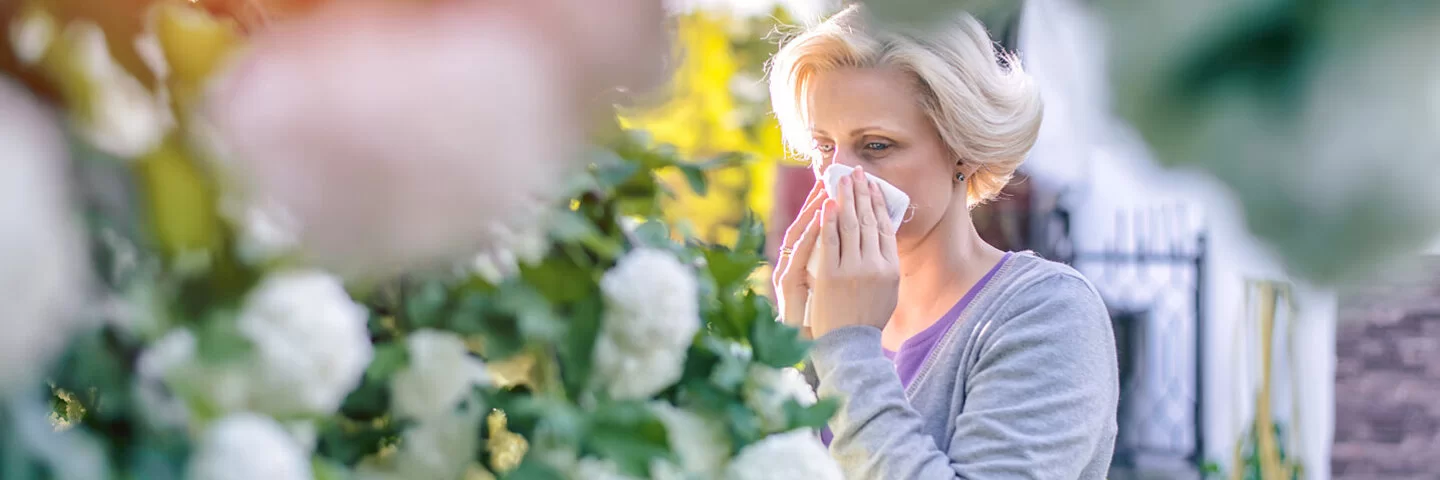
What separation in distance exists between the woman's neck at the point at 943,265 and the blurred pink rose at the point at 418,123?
1.67m

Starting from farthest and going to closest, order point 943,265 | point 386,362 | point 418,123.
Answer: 1. point 943,265
2. point 386,362
3. point 418,123

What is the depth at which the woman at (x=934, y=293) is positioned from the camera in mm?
1573

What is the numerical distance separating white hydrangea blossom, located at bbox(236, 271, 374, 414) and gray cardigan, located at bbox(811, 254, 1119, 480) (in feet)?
3.47

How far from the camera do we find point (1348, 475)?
0.26 m

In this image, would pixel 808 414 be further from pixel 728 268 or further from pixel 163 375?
pixel 163 375

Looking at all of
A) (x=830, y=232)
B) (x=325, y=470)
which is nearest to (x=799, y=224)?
(x=830, y=232)

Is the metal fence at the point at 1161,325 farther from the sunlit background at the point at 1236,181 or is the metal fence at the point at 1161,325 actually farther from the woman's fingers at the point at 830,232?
the woman's fingers at the point at 830,232

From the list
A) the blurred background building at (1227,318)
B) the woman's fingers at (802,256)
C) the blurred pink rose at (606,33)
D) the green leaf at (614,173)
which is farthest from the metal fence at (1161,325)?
the woman's fingers at (802,256)

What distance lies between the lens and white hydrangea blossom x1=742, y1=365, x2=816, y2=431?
33.4 inches

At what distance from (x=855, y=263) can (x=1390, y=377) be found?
1.49m

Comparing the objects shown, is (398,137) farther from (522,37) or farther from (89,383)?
(89,383)

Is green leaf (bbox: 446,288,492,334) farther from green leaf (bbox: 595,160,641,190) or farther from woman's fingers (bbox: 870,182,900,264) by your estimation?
woman's fingers (bbox: 870,182,900,264)

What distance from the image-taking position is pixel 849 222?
69.8 inches

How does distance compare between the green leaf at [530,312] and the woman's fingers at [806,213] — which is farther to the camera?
the woman's fingers at [806,213]
